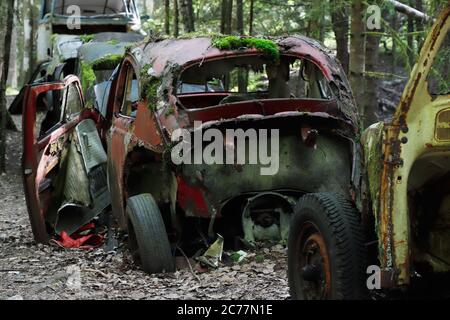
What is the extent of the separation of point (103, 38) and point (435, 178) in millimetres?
10179

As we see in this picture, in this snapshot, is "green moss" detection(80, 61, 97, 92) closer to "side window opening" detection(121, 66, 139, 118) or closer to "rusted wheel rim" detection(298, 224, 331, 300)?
"side window opening" detection(121, 66, 139, 118)

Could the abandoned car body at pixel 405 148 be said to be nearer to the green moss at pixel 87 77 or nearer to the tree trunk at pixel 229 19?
the green moss at pixel 87 77

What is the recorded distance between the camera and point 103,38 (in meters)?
13.3

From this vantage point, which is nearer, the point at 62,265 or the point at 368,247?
the point at 368,247

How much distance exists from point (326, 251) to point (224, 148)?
2.40 m

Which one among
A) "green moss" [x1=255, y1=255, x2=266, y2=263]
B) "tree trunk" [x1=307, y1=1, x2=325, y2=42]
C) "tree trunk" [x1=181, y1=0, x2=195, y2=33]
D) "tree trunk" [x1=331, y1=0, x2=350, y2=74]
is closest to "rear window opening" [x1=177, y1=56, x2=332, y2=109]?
"green moss" [x1=255, y1=255, x2=266, y2=263]

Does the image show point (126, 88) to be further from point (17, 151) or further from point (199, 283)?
point (17, 151)

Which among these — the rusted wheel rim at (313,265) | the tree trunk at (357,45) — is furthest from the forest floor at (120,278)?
the tree trunk at (357,45)

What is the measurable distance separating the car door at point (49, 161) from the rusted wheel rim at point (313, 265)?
4.05 meters

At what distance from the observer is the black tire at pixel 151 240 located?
20.2 ft

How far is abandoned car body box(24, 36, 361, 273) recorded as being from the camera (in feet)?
20.7

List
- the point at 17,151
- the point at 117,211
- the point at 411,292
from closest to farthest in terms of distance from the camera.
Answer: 1. the point at 411,292
2. the point at 117,211
3. the point at 17,151

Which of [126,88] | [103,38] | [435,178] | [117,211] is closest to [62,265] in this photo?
[117,211]

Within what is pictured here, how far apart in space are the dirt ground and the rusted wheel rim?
2.84 ft
